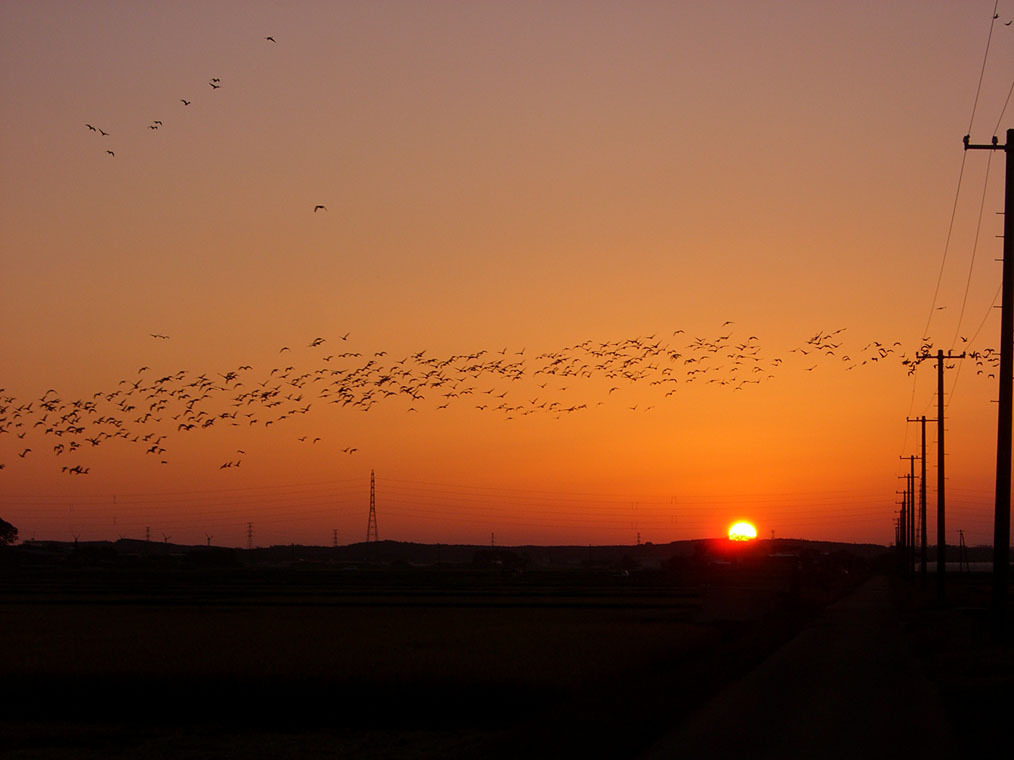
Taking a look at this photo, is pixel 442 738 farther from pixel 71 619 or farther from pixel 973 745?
pixel 71 619

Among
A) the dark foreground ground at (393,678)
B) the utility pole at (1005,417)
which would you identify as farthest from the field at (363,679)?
the utility pole at (1005,417)

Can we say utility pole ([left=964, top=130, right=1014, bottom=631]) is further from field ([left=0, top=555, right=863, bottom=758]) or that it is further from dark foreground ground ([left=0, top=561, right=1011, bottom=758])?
field ([left=0, top=555, right=863, bottom=758])

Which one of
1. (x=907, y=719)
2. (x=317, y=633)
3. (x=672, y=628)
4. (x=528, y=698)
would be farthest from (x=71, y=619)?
(x=907, y=719)

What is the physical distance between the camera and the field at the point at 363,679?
60.8 feet

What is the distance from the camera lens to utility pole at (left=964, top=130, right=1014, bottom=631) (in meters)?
30.7

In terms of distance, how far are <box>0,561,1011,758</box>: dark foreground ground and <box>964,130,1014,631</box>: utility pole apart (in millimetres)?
1984

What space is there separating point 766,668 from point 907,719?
31.3 feet

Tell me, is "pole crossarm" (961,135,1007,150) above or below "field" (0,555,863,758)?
above

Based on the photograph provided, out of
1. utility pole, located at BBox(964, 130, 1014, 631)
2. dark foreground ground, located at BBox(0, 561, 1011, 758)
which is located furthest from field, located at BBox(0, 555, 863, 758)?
utility pole, located at BBox(964, 130, 1014, 631)

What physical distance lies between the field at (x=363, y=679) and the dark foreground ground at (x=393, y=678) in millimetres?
77

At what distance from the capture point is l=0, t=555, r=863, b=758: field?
730 inches

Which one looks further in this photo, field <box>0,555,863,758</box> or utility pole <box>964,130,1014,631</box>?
utility pole <box>964,130,1014,631</box>

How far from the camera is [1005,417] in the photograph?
101 ft

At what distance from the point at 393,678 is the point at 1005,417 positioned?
1759 cm
